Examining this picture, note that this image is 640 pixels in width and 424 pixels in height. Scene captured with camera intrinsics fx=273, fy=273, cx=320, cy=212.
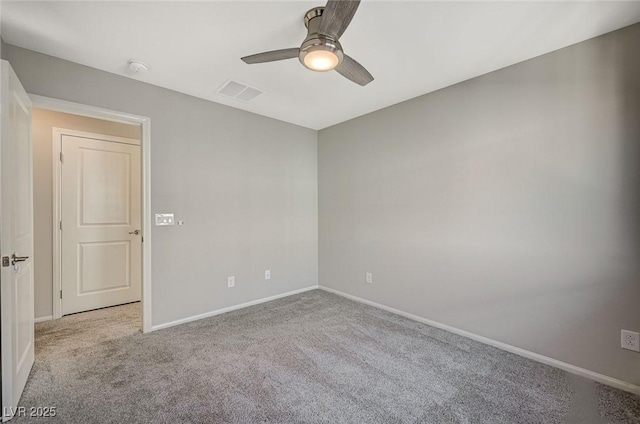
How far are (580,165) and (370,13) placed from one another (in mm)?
1893

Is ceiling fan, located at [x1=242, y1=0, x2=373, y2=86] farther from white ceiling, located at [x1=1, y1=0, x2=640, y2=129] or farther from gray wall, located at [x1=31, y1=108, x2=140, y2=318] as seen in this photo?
gray wall, located at [x1=31, y1=108, x2=140, y2=318]

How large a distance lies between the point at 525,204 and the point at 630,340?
111cm

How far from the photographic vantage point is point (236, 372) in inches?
81.3

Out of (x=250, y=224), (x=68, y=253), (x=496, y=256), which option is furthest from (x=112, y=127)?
(x=496, y=256)

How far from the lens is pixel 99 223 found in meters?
3.38

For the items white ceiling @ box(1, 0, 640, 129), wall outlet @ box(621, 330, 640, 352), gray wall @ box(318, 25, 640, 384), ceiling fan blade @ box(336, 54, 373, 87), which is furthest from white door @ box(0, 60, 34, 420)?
wall outlet @ box(621, 330, 640, 352)

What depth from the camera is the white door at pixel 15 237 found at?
5.12 ft

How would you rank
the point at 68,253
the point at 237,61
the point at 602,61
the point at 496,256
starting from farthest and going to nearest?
the point at 68,253, the point at 496,256, the point at 237,61, the point at 602,61

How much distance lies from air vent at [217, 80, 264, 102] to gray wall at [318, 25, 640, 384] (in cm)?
151

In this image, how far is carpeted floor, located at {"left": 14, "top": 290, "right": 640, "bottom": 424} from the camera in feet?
5.43

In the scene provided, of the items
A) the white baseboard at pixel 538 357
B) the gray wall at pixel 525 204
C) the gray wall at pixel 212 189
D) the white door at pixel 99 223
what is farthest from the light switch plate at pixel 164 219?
the white baseboard at pixel 538 357

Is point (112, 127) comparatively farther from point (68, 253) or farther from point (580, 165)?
point (580, 165)

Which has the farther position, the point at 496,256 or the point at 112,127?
the point at 112,127

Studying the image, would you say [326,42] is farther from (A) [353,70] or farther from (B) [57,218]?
(B) [57,218]
